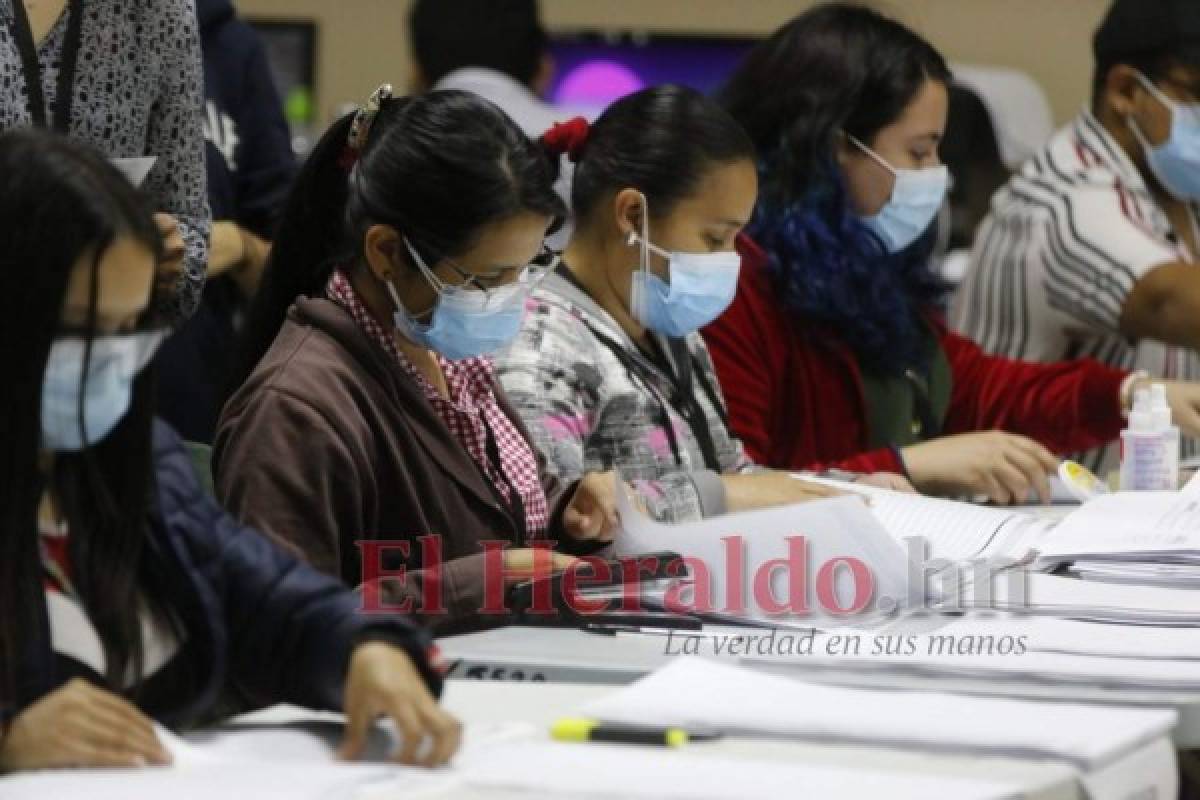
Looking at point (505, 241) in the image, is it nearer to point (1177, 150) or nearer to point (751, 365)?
point (751, 365)

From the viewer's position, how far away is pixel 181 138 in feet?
8.06

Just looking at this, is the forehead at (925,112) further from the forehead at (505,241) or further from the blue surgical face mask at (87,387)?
the blue surgical face mask at (87,387)

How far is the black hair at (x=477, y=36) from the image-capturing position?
4.28 metres

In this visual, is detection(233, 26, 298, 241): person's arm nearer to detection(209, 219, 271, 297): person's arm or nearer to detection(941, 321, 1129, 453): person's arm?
detection(209, 219, 271, 297): person's arm

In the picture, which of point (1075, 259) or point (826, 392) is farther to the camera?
point (1075, 259)

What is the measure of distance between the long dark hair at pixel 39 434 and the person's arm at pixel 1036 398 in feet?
6.59

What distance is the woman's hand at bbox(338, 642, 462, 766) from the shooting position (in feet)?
4.89

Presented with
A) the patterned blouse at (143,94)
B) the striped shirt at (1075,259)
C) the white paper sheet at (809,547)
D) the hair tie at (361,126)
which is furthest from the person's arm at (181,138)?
the striped shirt at (1075,259)

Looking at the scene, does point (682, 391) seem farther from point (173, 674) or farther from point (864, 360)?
point (173, 674)

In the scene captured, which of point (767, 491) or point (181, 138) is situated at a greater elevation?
point (181, 138)

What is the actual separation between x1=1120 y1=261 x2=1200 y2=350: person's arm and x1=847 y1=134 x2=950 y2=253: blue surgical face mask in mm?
430

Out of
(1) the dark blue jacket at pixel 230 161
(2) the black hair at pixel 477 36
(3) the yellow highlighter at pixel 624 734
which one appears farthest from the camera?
(2) the black hair at pixel 477 36

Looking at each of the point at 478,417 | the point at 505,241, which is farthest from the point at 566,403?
the point at 505,241

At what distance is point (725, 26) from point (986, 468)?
3897 millimetres
